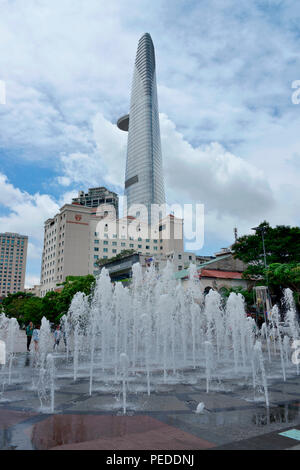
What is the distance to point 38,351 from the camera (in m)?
16.7

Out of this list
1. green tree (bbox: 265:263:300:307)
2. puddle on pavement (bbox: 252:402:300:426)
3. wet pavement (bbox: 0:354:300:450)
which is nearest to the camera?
wet pavement (bbox: 0:354:300:450)

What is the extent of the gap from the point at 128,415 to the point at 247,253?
103ft

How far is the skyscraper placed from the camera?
423 ft

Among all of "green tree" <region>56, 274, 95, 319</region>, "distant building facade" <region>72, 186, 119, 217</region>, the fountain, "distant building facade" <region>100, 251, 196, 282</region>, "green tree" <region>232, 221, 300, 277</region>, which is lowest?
the fountain

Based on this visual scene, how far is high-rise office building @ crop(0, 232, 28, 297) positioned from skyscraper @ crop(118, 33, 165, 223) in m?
58.6

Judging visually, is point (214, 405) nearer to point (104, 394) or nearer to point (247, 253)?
point (104, 394)

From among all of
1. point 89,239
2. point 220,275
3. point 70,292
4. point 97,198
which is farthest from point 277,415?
point 97,198

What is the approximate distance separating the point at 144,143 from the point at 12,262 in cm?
8223

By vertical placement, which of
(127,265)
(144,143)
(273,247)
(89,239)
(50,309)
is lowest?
(50,309)

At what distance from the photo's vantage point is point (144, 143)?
131875mm

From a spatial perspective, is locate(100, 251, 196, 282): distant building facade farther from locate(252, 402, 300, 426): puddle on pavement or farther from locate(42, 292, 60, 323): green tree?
locate(252, 402, 300, 426): puddle on pavement

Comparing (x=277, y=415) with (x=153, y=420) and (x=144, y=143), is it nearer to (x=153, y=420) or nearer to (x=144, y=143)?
(x=153, y=420)

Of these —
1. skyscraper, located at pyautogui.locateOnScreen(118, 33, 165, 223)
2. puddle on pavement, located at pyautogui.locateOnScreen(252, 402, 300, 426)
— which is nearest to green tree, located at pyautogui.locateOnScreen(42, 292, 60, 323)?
puddle on pavement, located at pyautogui.locateOnScreen(252, 402, 300, 426)

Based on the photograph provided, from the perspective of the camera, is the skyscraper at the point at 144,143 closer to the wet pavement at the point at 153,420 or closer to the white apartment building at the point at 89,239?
the white apartment building at the point at 89,239
